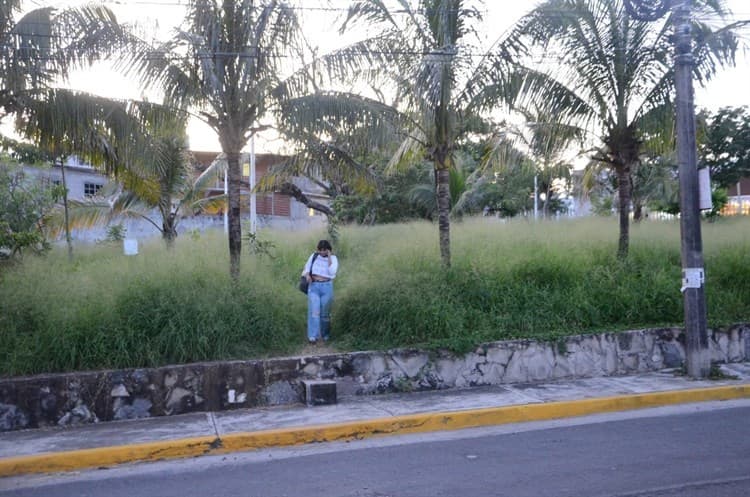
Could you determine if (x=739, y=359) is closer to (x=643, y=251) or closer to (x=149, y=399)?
(x=643, y=251)

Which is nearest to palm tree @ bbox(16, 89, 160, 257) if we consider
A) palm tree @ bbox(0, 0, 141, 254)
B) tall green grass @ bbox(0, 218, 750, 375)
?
palm tree @ bbox(0, 0, 141, 254)

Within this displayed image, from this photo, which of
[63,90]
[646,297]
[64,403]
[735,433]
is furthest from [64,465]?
[646,297]

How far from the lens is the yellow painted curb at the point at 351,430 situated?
7090 mm

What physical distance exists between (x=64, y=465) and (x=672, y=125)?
428 inches

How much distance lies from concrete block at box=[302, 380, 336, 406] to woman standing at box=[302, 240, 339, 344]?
3.85ft

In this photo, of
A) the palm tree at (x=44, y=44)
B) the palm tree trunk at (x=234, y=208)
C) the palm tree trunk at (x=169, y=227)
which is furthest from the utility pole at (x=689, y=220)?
the palm tree trunk at (x=169, y=227)

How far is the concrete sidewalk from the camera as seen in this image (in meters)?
7.30

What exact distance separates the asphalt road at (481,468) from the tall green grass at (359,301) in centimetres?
228

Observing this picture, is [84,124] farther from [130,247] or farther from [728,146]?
[728,146]

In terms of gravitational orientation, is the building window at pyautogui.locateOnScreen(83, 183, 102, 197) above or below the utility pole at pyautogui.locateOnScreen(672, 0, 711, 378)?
above

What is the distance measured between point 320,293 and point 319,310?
0.88ft

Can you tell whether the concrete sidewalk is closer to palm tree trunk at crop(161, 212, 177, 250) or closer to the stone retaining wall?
the stone retaining wall

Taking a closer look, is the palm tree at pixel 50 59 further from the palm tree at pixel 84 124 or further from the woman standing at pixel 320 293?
the woman standing at pixel 320 293

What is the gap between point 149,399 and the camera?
348 inches
